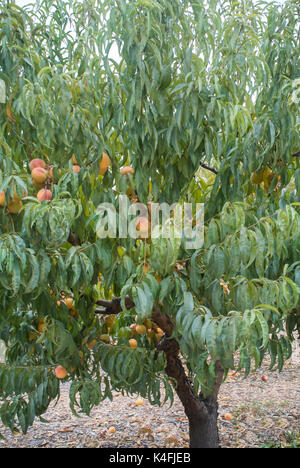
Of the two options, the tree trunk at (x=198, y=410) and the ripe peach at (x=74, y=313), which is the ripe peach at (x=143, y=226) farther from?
the tree trunk at (x=198, y=410)

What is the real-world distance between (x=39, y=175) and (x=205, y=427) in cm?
234

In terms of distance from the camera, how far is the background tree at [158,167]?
1402 mm

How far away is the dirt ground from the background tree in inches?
84.7

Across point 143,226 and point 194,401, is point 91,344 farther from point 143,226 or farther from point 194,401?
point 194,401

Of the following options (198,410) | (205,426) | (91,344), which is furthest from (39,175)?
(205,426)

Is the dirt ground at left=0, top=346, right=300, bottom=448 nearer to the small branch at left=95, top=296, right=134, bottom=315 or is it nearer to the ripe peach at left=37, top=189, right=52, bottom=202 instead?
the small branch at left=95, top=296, right=134, bottom=315

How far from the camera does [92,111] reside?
5.20 feet

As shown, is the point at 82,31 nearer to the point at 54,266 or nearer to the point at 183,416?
the point at 54,266

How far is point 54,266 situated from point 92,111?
61cm

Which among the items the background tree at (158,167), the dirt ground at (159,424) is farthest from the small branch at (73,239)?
the dirt ground at (159,424)

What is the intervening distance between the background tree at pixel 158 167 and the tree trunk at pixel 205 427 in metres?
1.26

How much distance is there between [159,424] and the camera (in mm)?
4184

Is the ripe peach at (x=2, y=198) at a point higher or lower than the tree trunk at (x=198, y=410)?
higher
